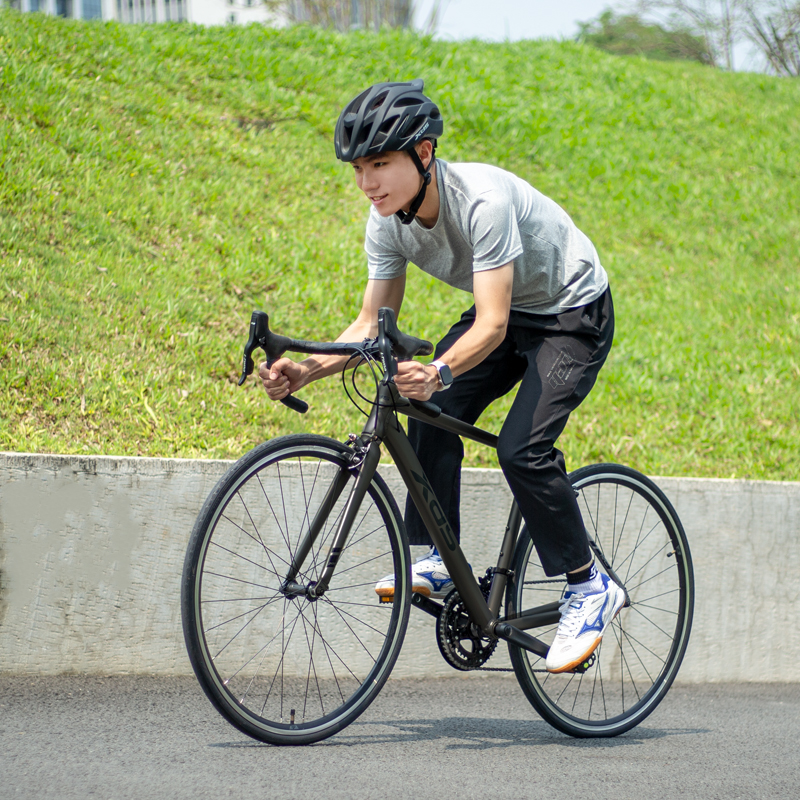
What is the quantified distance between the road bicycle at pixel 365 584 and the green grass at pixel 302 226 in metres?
0.97

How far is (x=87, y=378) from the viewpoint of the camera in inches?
193

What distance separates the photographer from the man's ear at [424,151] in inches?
121

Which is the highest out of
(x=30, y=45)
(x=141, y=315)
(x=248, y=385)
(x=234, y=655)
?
(x=30, y=45)

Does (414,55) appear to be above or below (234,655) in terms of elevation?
above

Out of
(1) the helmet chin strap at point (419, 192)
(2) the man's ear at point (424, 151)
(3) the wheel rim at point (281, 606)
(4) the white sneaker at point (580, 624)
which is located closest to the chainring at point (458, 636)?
(4) the white sneaker at point (580, 624)

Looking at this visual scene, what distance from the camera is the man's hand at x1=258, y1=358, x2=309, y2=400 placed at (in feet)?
9.99

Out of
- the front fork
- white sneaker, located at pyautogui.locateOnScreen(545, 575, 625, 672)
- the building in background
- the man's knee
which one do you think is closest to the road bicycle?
A: the front fork

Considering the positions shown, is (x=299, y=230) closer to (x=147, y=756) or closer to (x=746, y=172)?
(x=147, y=756)

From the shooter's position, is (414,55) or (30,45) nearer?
(30,45)

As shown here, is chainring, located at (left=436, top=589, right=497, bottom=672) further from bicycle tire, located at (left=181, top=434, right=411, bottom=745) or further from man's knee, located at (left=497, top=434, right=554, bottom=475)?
man's knee, located at (left=497, top=434, right=554, bottom=475)

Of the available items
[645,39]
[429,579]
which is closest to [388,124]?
[429,579]

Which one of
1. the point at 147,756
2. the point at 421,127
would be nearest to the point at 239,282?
the point at 421,127

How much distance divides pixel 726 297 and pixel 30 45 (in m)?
6.60

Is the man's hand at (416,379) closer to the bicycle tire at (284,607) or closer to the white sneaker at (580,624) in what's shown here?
the bicycle tire at (284,607)
